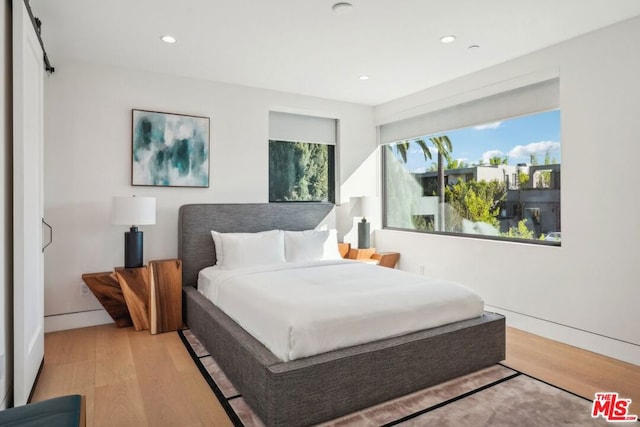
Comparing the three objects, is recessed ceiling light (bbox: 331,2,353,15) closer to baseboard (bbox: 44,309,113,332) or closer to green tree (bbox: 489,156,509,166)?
green tree (bbox: 489,156,509,166)

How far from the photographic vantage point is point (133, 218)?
3.44 m

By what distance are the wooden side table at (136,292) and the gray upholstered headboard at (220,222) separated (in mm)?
430

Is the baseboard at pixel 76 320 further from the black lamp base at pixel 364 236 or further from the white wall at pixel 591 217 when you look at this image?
the white wall at pixel 591 217

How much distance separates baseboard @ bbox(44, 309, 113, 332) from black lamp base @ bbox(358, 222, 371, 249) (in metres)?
2.98

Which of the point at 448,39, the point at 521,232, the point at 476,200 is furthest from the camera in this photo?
the point at 476,200

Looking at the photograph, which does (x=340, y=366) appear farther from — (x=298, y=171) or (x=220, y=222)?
(x=298, y=171)

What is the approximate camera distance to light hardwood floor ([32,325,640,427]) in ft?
7.26

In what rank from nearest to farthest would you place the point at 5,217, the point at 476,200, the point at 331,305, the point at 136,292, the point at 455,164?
the point at 5,217
the point at 331,305
the point at 136,292
the point at 476,200
the point at 455,164

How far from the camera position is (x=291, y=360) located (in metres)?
2.09

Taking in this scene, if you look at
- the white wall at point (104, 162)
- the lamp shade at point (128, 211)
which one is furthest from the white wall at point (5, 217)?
the white wall at point (104, 162)

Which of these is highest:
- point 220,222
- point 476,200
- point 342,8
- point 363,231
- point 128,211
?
point 342,8

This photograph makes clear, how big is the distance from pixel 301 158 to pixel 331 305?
9.76 feet

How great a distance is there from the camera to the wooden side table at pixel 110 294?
3553mm

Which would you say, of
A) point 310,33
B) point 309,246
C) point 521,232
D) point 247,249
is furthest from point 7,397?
point 521,232
